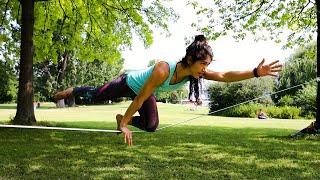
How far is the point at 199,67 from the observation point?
11.5 ft

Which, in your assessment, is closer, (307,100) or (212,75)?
(212,75)

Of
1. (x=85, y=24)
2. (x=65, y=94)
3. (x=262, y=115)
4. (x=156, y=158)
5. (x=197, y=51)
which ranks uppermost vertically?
(x=85, y=24)

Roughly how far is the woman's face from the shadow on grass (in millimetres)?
2086

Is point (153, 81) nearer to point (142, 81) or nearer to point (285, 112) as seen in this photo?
point (142, 81)

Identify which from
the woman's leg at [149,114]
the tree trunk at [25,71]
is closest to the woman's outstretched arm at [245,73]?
the woman's leg at [149,114]

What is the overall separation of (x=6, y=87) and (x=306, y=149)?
137 ft

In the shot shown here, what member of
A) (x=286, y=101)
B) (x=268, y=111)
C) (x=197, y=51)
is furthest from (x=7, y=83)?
(x=197, y=51)

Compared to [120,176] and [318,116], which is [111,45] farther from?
[120,176]

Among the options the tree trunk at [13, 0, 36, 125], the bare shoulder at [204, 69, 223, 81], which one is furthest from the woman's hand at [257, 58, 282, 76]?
the tree trunk at [13, 0, 36, 125]

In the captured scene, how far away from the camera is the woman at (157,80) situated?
345 centimetres

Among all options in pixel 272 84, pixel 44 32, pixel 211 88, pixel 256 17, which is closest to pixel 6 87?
pixel 211 88

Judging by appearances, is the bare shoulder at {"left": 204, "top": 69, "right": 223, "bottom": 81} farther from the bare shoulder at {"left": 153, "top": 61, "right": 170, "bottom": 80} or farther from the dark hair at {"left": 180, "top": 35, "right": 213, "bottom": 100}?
the bare shoulder at {"left": 153, "top": 61, "right": 170, "bottom": 80}

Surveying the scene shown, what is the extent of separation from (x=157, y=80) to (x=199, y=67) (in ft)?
1.35

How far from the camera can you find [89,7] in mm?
12562
